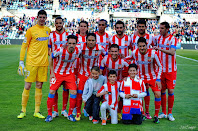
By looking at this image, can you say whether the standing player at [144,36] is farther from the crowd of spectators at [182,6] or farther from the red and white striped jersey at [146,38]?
the crowd of spectators at [182,6]

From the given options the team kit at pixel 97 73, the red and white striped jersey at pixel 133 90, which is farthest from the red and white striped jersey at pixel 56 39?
the red and white striped jersey at pixel 133 90

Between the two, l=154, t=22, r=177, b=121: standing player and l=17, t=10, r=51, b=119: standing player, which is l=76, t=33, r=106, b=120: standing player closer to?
l=17, t=10, r=51, b=119: standing player

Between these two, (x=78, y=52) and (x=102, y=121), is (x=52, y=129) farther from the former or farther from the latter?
(x=78, y=52)

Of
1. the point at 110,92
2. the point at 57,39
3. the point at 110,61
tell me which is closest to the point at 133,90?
the point at 110,92

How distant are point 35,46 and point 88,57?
1142mm

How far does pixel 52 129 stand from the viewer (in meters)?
5.26

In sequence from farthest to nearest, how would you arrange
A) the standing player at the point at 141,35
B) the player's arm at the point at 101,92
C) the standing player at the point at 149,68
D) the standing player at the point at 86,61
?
the standing player at the point at 141,35 < the standing player at the point at 86,61 < the standing player at the point at 149,68 < the player's arm at the point at 101,92

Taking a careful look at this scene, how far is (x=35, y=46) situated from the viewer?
6180mm

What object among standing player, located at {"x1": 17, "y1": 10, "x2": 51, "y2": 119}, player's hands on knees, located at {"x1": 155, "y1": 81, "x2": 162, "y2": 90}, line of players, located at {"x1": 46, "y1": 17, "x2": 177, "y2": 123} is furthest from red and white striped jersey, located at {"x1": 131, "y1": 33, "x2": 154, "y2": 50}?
standing player, located at {"x1": 17, "y1": 10, "x2": 51, "y2": 119}

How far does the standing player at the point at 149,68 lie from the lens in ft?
19.9

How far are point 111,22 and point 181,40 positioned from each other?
36.4ft

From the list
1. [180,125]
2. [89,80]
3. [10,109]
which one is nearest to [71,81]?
[89,80]

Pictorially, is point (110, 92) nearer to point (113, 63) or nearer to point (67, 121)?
point (113, 63)

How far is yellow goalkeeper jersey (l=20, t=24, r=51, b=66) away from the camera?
20.1 ft
